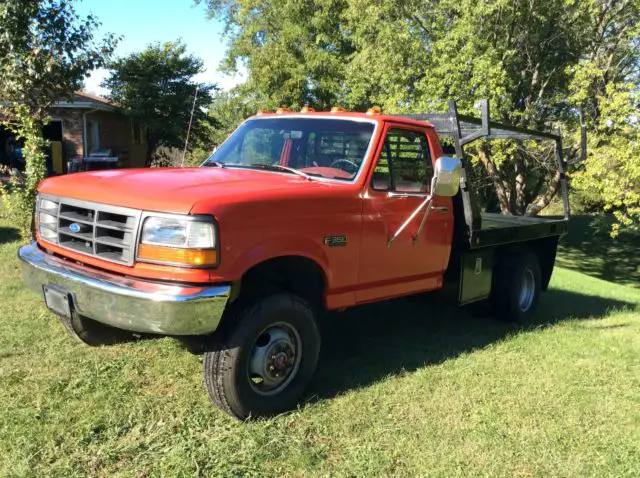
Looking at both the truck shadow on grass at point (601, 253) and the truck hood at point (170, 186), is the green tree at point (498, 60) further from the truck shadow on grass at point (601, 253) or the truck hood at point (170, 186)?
the truck hood at point (170, 186)

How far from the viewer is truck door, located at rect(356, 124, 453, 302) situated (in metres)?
4.22

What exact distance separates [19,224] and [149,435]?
538 centimetres

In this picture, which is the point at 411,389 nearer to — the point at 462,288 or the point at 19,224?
the point at 462,288

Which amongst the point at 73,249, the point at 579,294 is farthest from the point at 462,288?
the point at 579,294

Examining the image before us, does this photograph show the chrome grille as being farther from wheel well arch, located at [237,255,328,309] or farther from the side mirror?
the side mirror

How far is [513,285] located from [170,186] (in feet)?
13.9

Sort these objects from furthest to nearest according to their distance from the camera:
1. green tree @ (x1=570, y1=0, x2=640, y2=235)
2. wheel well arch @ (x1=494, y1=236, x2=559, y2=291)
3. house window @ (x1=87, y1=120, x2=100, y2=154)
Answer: house window @ (x1=87, y1=120, x2=100, y2=154)
green tree @ (x1=570, y1=0, x2=640, y2=235)
wheel well arch @ (x1=494, y1=236, x2=559, y2=291)

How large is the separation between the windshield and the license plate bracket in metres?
1.71

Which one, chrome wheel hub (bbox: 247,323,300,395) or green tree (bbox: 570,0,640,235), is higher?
green tree (bbox: 570,0,640,235)

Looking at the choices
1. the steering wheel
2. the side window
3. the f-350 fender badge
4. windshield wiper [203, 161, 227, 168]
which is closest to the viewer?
the f-350 fender badge

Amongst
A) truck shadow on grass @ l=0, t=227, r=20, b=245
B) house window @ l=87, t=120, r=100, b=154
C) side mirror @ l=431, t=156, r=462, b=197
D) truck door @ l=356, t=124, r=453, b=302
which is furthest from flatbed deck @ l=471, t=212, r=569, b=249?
house window @ l=87, t=120, r=100, b=154

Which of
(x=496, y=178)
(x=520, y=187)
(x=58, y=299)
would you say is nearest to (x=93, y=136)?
(x=496, y=178)

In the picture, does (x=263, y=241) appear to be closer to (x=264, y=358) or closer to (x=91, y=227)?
(x=264, y=358)

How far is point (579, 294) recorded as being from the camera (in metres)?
9.16
